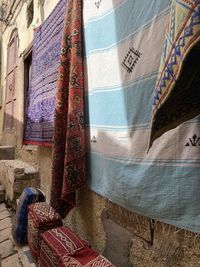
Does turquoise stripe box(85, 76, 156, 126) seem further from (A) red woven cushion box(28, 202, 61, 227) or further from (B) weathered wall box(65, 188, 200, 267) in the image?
(A) red woven cushion box(28, 202, 61, 227)

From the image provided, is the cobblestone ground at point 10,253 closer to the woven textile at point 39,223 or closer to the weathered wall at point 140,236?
the woven textile at point 39,223

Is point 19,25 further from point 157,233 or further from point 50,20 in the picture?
point 157,233

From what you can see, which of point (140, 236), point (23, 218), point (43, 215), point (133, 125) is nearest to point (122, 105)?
point (133, 125)

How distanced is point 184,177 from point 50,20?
2.48 metres

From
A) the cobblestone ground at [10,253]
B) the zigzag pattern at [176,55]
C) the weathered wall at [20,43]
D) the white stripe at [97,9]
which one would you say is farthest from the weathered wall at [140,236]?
the weathered wall at [20,43]

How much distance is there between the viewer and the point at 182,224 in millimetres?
1097

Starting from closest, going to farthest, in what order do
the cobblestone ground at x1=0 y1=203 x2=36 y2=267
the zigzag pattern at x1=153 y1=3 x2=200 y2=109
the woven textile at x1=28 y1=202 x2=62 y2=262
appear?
the zigzag pattern at x1=153 y1=3 x2=200 y2=109 < the woven textile at x1=28 y1=202 x2=62 y2=262 < the cobblestone ground at x1=0 y1=203 x2=36 y2=267

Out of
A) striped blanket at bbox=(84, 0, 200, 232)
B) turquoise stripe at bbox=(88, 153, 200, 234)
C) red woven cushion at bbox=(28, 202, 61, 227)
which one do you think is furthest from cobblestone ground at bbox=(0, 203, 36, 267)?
turquoise stripe at bbox=(88, 153, 200, 234)

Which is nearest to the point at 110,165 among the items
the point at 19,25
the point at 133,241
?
the point at 133,241

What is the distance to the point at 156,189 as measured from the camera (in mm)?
1226

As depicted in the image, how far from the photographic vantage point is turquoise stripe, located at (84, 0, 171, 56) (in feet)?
4.16

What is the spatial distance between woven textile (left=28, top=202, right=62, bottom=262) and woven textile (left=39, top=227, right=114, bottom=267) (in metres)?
0.17

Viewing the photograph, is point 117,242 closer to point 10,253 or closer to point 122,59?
point 122,59

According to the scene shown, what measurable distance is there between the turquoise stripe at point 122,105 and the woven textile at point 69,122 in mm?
118
